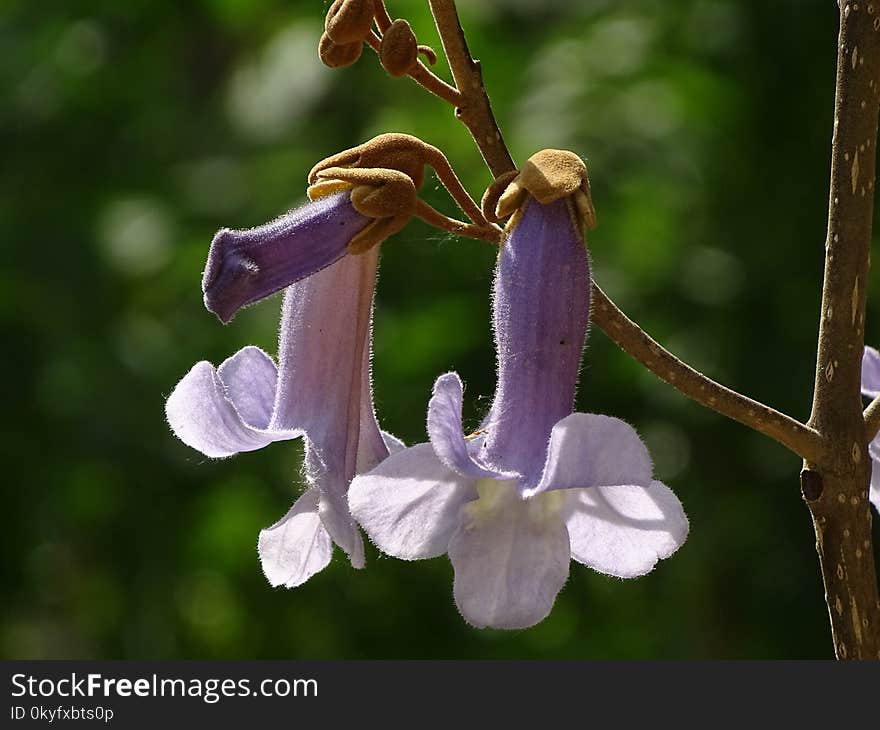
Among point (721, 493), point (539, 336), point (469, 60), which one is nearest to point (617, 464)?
point (539, 336)

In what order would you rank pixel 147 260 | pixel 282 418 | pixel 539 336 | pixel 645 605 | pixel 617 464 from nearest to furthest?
pixel 617 464 → pixel 539 336 → pixel 282 418 → pixel 147 260 → pixel 645 605

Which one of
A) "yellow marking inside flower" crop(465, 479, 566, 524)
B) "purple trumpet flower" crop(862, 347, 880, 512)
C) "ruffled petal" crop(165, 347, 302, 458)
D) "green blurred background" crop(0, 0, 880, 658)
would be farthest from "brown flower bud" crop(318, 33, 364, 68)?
"green blurred background" crop(0, 0, 880, 658)

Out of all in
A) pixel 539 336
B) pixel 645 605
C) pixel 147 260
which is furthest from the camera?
pixel 645 605

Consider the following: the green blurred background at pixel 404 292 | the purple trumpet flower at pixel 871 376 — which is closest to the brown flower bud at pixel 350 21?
the purple trumpet flower at pixel 871 376

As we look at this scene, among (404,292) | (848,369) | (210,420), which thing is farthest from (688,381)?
Result: (404,292)

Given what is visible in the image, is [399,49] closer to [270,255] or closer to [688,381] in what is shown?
[270,255]

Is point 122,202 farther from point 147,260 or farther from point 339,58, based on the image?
point 339,58

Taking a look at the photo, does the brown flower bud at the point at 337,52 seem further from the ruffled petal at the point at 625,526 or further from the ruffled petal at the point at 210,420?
the ruffled petal at the point at 625,526
